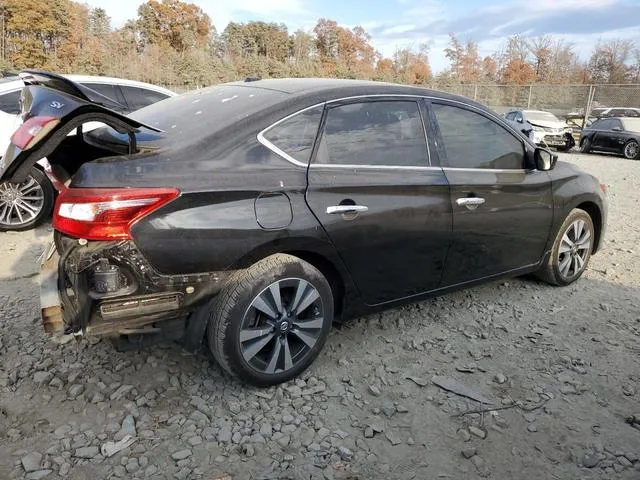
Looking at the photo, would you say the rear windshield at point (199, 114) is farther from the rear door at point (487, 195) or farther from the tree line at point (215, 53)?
the tree line at point (215, 53)

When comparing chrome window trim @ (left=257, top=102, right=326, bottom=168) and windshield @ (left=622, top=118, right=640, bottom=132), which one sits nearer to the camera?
chrome window trim @ (left=257, top=102, right=326, bottom=168)

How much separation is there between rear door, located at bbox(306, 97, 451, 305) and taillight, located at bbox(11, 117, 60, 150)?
4.14ft

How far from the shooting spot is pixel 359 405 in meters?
2.78

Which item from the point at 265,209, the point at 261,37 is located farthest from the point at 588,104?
the point at 261,37

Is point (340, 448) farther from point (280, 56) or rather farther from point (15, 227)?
point (280, 56)

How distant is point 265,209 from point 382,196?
0.77 meters

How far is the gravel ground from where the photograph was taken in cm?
234

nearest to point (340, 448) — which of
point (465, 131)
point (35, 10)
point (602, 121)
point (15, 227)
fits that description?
point (465, 131)

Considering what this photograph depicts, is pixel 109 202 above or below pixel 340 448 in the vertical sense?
above

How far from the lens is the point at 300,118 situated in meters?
2.83

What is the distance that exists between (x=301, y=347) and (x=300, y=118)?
4.27 ft

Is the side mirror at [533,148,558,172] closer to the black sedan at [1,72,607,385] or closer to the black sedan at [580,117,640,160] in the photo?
the black sedan at [1,72,607,385]

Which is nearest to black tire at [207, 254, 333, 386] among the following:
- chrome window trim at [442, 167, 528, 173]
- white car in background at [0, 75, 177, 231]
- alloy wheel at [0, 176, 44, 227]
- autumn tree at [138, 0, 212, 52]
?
chrome window trim at [442, 167, 528, 173]

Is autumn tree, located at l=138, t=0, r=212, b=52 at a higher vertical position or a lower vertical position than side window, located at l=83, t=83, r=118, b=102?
higher
